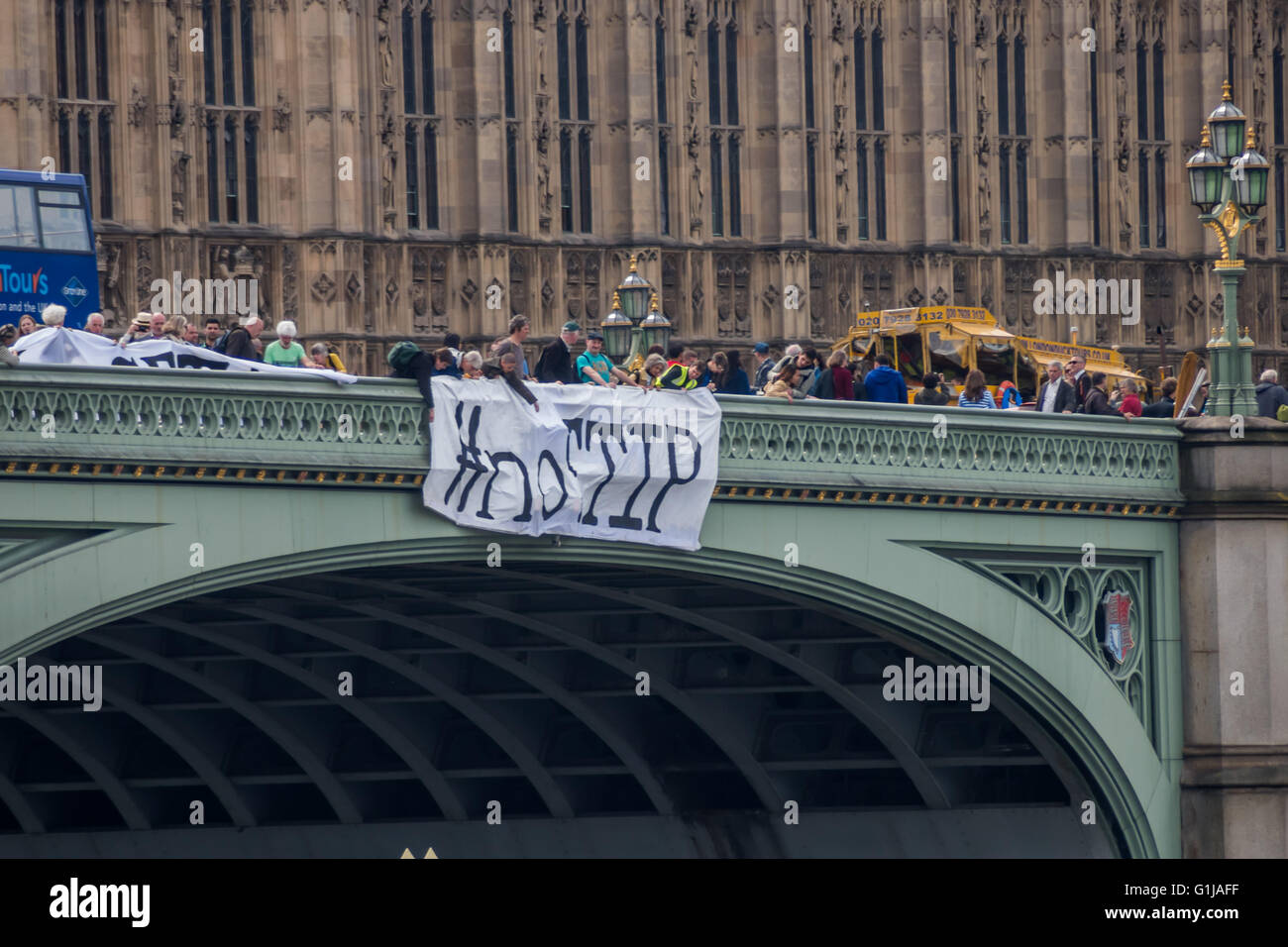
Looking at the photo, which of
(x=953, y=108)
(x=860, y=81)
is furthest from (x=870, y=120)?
(x=953, y=108)

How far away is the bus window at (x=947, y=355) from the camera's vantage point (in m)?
50.8

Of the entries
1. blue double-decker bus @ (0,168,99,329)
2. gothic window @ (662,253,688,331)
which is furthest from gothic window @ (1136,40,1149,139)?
blue double-decker bus @ (0,168,99,329)

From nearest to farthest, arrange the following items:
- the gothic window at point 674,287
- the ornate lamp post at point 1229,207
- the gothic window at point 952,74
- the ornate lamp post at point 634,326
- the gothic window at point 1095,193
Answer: the ornate lamp post at point 1229,207, the ornate lamp post at point 634,326, the gothic window at point 674,287, the gothic window at point 952,74, the gothic window at point 1095,193

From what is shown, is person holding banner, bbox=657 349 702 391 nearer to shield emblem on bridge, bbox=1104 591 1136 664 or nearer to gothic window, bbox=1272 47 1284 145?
shield emblem on bridge, bbox=1104 591 1136 664

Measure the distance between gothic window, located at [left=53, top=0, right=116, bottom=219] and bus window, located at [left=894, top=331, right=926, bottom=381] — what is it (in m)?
14.7

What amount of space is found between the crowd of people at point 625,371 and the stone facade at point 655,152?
2503cm

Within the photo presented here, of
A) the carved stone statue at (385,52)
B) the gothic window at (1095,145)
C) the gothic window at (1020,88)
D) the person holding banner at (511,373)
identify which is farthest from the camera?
the gothic window at (1095,145)

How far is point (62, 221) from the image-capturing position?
43000mm

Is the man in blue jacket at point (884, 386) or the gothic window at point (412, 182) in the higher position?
the gothic window at point (412, 182)

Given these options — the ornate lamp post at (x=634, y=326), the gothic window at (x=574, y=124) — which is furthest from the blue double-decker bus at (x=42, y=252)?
the gothic window at (x=574, y=124)

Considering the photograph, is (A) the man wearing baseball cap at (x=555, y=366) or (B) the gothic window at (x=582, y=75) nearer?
(A) the man wearing baseball cap at (x=555, y=366)

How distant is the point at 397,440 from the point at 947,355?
26298 mm

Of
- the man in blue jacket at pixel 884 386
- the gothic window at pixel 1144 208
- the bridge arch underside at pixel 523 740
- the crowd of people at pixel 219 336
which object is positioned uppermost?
the gothic window at pixel 1144 208

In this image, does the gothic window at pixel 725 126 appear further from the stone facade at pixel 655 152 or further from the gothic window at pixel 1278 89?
the gothic window at pixel 1278 89
